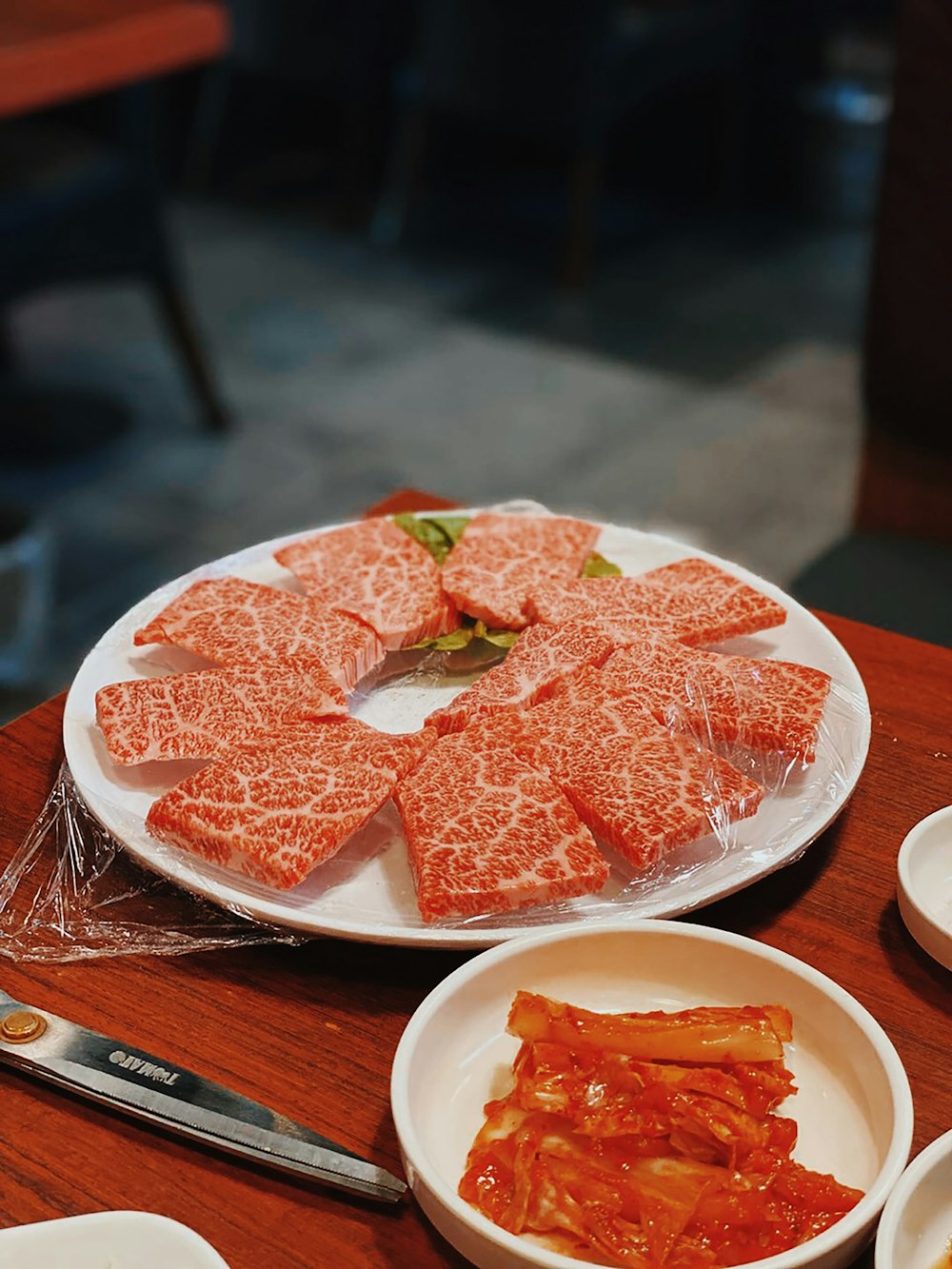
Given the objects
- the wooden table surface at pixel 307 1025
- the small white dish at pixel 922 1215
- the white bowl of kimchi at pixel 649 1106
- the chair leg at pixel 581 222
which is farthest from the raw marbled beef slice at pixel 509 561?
the chair leg at pixel 581 222

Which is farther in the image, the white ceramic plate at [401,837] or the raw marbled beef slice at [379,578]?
the raw marbled beef slice at [379,578]

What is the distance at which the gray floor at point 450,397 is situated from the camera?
12.5ft

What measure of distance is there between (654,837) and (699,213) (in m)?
5.20

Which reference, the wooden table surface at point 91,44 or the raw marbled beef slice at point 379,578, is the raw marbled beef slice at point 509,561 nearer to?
the raw marbled beef slice at point 379,578

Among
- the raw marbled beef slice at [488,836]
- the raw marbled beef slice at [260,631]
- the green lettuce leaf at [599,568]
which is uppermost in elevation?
the raw marbled beef slice at [488,836]

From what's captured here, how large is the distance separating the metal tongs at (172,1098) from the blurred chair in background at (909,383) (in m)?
1.31

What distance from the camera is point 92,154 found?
3.80 metres

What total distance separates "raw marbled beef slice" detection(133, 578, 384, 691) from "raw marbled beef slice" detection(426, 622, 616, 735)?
0.11 m

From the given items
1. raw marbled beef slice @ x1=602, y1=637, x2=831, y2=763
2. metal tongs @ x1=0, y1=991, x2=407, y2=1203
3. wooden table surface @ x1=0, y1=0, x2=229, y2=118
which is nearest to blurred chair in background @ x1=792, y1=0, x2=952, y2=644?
raw marbled beef slice @ x1=602, y1=637, x2=831, y2=763

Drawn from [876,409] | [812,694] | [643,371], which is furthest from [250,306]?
[812,694]

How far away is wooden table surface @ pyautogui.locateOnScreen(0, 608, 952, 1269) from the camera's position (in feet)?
2.92

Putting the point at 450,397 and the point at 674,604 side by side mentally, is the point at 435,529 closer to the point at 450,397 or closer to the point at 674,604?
the point at 674,604

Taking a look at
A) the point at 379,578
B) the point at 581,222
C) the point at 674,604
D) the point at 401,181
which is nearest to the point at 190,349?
the point at 581,222

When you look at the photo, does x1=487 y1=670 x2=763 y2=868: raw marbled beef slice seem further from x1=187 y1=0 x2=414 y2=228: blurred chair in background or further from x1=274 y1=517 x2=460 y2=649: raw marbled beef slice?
x1=187 y1=0 x2=414 y2=228: blurred chair in background
